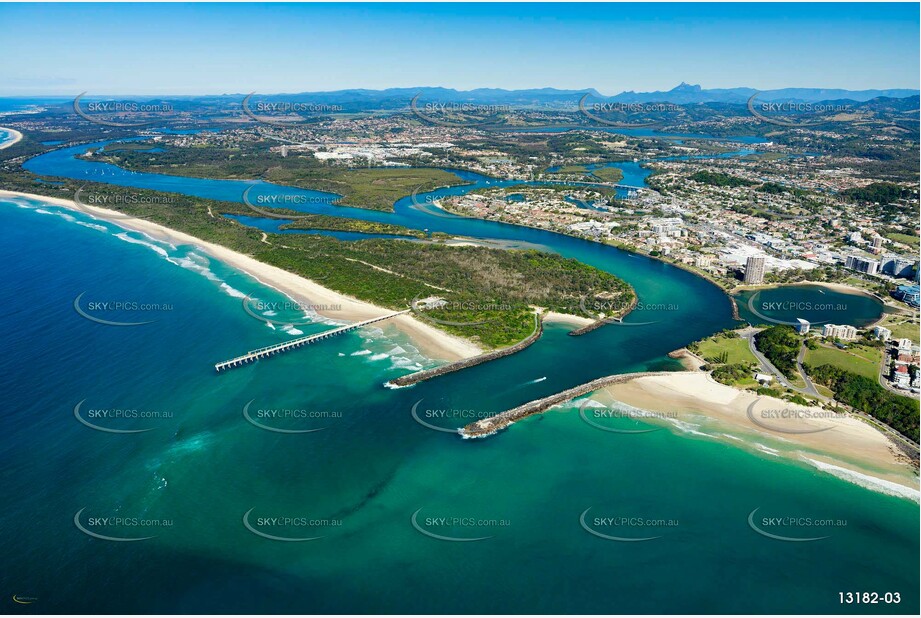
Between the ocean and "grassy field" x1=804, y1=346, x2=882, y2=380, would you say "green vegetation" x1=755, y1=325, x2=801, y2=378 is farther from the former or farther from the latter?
the ocean

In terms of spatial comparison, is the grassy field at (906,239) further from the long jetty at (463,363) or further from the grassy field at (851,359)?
the long jetty at (463,363)

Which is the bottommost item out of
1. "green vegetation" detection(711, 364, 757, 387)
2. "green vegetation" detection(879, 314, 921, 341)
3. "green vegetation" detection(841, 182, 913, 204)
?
"green vegetation" detection(711, 364, 757, 387)

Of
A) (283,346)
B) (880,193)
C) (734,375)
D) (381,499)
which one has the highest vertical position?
(880,193)

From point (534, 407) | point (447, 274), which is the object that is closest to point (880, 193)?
point (447, 274)

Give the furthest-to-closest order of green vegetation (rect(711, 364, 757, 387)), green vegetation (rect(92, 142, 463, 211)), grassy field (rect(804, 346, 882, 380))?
1. green vegetation (rect(92, 142, 463, 211))
2. grassy field (rect(804, 346, 882, 380))
3. green vegetation (rect(711, 364, 757, 387))

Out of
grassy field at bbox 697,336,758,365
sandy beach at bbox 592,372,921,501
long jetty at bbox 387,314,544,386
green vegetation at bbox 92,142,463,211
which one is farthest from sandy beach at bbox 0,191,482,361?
green vegetation at bbox 92,142,463,211

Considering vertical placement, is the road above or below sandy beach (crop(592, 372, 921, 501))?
above

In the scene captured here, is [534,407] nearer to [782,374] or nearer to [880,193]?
[782,374]

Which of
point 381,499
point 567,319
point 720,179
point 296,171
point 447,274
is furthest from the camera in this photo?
point 296,171
